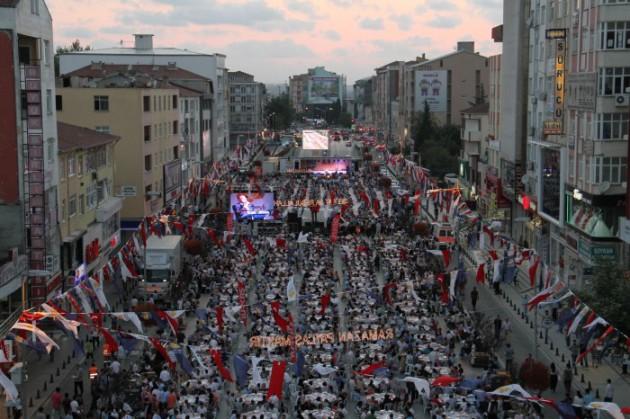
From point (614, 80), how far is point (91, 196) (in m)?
24.0

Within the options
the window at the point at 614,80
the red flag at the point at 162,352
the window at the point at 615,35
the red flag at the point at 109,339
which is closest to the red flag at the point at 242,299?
the red flag at the point at 162,352

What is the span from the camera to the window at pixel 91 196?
46625 mm

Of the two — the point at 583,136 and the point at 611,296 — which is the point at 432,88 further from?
the point at 611,296

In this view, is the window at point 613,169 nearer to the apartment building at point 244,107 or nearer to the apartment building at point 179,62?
the apartment building at point 179,62

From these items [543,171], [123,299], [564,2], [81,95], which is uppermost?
[564,2]

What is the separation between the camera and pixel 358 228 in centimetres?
6125

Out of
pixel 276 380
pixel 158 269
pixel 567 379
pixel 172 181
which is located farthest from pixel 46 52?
pixel 172 181

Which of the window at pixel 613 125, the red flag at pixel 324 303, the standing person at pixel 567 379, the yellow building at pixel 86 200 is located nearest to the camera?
the standing person at pixel 567 379

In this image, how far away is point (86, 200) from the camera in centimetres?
4609

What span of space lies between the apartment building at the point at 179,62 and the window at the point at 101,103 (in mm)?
29798

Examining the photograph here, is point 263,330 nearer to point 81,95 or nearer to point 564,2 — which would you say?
point 564,2

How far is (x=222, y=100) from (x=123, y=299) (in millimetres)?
69451

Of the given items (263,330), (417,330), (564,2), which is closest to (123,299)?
(263,330)

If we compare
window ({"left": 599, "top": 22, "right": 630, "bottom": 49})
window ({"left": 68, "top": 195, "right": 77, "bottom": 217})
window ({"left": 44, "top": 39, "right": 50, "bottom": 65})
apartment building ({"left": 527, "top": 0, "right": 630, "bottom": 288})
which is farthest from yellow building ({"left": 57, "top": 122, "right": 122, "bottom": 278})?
window ({"left": 599, "top": 22, "right": 630, "bottom": 49})
